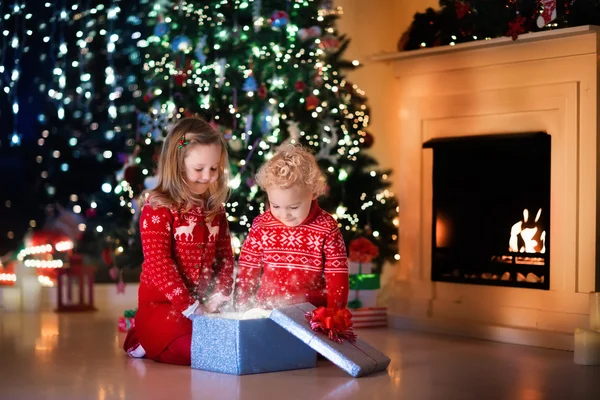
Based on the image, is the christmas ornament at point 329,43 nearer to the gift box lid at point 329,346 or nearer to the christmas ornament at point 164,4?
the christmas ornament at point 164,4

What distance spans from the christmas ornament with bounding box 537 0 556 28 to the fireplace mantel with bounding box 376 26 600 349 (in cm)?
6

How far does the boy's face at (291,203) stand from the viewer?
13.3 feet

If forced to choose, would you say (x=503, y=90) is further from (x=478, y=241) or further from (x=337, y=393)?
(x=337, y=393)

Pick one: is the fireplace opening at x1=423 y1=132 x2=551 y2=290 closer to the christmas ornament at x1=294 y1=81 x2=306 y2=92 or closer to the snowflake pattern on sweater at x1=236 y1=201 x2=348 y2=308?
the christmas ornament at x1=294 y1=81 x2=306 y2=92

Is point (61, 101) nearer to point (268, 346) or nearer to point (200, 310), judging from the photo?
point (200, 310)

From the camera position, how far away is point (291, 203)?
4066 mm

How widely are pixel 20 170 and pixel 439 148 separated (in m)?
2.91

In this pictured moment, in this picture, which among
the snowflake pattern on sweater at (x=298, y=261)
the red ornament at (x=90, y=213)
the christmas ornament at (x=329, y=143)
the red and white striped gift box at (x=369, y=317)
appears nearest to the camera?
the snowflake pattern on sweater at (x=298, y=261)

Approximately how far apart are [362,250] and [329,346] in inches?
83.5

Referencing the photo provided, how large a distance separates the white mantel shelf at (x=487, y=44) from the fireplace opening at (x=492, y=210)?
471 millimetres

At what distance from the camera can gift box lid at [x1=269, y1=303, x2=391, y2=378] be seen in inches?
147

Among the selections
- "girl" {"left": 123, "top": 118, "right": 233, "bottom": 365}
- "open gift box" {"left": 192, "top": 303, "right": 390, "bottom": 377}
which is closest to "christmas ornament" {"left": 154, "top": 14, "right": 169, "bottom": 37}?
"girl" {"left": 123, "top": 118, "right": 233, "bottom": 365}

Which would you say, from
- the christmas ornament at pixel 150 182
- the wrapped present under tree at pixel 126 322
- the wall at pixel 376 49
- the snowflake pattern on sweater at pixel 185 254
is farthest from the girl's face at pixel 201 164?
the wall at pixel 376 49

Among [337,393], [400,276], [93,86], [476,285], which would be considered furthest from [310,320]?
[93,86]
